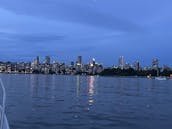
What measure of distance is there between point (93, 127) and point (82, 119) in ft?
16.4

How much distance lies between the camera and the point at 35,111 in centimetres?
4444

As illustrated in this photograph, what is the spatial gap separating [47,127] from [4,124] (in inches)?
755

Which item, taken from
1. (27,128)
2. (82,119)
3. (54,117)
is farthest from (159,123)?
(27,128)

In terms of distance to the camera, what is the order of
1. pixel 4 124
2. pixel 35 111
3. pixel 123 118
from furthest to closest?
pixel 35 111 → pixel 123 118 → pixel 4 124

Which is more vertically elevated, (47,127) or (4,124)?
(4,124)

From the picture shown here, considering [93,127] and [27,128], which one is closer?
[27,128]

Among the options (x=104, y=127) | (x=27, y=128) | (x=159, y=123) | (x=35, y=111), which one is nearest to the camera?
(x=27, y=128)

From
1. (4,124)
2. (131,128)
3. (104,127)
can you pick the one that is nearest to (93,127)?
(104,127)

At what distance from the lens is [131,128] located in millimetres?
34750

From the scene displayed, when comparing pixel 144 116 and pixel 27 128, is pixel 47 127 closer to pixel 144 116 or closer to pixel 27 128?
pixel 27 128

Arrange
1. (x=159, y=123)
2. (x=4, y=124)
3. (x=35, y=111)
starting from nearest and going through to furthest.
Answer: (x=4, y=124), (x=159, y=123), (x=35, y=111)

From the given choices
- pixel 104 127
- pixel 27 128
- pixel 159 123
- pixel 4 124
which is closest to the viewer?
pixel 4 124

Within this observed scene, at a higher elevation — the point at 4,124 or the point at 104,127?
the point at 4,124

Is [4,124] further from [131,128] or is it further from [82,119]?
[82,119]
